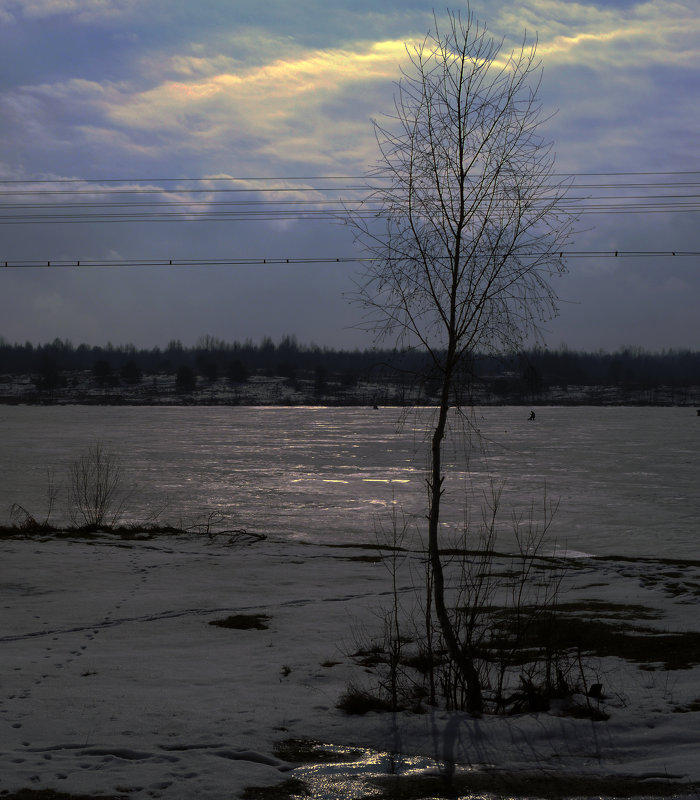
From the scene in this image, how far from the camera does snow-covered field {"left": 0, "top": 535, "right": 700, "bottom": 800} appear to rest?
5.84 m

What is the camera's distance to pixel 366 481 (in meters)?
33.2

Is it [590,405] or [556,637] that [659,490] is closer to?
[556,637]

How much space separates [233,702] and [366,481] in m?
25.8

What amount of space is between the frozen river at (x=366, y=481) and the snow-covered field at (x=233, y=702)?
7.98 feet

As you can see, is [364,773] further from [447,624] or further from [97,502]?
[97,502]

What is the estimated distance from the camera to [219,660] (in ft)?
29.4

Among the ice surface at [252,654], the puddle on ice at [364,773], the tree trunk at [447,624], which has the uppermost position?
the tree trunk at [447,624]

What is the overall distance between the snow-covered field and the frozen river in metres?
2.43

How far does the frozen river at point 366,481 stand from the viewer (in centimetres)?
2197

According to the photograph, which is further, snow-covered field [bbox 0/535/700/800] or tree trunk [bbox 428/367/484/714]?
tree trunk [bbox 428/367/484/714]

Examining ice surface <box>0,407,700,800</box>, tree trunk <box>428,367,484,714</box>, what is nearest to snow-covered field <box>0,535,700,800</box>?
ice surface <box>0,407,700,800</box>

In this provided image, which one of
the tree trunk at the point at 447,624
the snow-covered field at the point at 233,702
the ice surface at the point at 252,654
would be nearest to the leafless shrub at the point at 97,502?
the ice surface at the point at 252,654

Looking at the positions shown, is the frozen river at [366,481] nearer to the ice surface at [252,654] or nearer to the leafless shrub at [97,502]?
the ice surface at [252,654]

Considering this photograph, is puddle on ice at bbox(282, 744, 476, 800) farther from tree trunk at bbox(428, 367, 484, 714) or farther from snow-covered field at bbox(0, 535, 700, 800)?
tree trunk at bbox(428, 367, 484, 714)
